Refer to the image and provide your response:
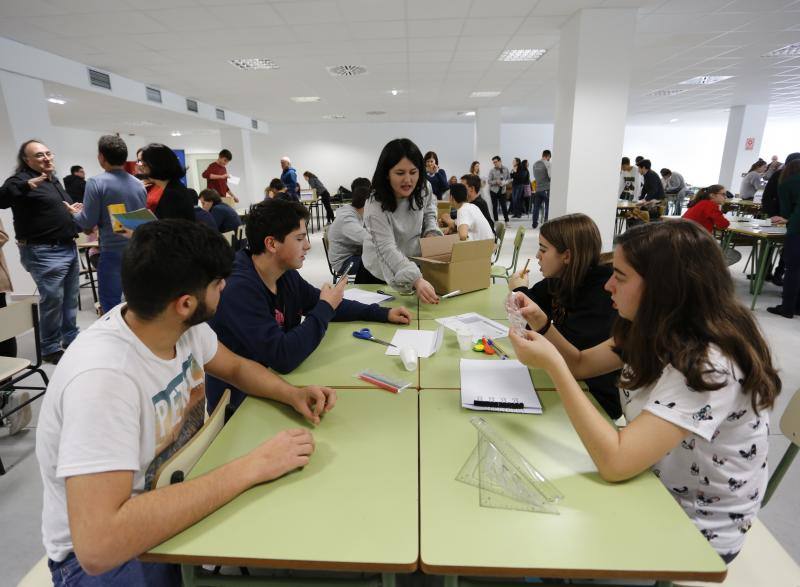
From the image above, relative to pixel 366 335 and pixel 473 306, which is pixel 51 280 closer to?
pixel 366 335

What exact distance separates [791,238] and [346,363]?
443 cm

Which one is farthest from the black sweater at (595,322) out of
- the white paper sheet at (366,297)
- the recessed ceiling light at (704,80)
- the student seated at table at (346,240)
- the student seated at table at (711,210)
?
the recessed ceiling light at (704,80)

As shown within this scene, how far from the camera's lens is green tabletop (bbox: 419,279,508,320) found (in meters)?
2.00

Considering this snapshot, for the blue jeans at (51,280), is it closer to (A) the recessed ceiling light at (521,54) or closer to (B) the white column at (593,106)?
(B) the white column at (593,106)

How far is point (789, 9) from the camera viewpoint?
4281mm

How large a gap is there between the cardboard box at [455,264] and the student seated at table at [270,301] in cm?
79

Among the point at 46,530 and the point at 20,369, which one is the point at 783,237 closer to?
the point at 46,530

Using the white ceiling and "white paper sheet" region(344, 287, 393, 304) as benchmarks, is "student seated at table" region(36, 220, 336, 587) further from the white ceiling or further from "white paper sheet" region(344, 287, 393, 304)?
the white ceiling

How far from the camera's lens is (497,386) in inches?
51.0

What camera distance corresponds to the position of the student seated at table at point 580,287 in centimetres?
152

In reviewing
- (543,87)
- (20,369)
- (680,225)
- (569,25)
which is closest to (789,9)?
(569,25)

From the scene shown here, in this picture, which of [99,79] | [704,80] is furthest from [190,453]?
[704,80]

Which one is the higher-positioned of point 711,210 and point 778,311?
point 711,210

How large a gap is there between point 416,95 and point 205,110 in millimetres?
4357
